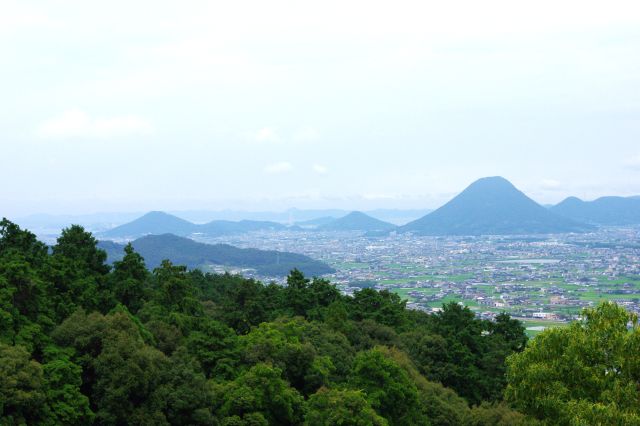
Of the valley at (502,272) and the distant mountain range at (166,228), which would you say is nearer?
the valley at (502,272)

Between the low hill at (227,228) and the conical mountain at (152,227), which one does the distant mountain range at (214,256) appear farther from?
the low hill at (227,228)

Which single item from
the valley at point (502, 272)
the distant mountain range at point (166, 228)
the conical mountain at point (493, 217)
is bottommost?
the valley at point (502, 272)

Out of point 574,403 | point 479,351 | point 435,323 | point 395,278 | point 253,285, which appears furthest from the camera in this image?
point 395,278

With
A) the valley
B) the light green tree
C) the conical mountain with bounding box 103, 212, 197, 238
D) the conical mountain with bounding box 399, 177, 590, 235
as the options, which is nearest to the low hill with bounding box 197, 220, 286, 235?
the conical mountain with bounding box 103, 212, 197, 238

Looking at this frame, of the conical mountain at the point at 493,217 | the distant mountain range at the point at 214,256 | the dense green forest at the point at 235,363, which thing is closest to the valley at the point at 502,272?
the distant mountain range at the point at 214,256

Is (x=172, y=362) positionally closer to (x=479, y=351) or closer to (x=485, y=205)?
(x=479, y=351)

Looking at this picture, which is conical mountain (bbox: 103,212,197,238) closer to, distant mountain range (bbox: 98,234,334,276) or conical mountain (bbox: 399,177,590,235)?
distant mountain range (bbox: 98,234,334,276)

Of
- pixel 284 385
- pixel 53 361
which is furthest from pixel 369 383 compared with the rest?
pixel 53 361

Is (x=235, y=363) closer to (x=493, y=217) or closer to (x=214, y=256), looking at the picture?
(x=214, y=256)
